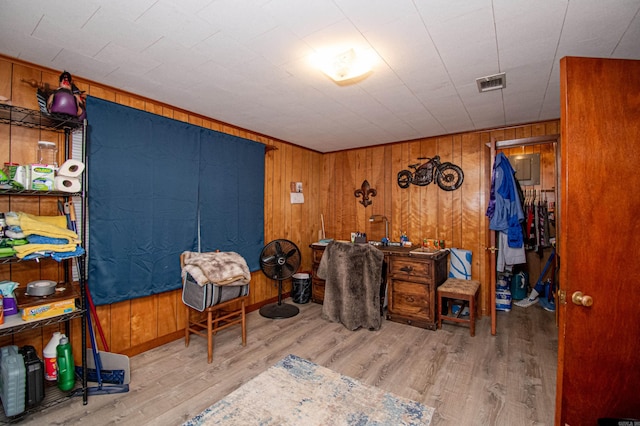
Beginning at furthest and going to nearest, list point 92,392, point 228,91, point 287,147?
→ point 287,147 → point 228,91 → point 92,392

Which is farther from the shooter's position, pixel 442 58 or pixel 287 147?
pixel 287 147

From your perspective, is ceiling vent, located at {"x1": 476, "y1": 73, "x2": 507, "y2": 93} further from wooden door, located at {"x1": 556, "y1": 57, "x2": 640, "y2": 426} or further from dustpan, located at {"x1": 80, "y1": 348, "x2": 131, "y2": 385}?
dustpan, located at {"x1": 80, "y1": 348, "x2": 131, "y2": 385}

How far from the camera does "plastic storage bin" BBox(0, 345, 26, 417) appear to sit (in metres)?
1.71

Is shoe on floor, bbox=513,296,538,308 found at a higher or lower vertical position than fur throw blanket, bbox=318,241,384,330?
lower

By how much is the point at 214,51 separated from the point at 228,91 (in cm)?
64

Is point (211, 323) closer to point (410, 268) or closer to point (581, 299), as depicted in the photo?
point (410, 268)

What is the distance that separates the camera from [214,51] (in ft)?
6.11

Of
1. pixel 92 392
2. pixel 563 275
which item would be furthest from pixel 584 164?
pixel 92 392

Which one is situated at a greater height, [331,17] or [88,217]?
[331,17]

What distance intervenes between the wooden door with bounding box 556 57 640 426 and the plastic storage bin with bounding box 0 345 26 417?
9.85 feet

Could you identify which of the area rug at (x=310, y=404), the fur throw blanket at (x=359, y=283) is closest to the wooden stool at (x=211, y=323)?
the area rug at (x=310, y=404)

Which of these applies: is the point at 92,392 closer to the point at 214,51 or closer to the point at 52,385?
the point at 52,385

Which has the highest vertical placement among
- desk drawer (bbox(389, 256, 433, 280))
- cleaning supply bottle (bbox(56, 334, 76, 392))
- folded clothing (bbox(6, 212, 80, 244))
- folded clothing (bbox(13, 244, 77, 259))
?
folded clothing (bbox(6, 212, 80, 244))

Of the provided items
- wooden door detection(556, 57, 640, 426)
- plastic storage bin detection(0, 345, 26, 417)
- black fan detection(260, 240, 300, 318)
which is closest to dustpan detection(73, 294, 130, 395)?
plastic storage bin detection(0, 345, 26, 417)
